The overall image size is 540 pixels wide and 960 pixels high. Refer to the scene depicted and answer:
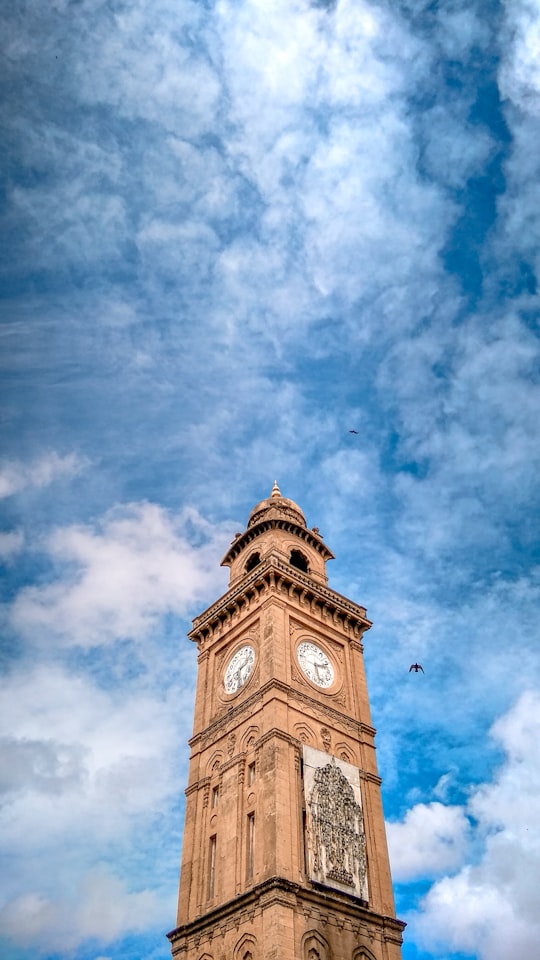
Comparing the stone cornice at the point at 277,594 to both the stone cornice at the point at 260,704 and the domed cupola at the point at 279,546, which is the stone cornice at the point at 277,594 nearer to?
the domed cupola at the point at 279,546

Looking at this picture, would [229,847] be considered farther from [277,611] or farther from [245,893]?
[277,611]

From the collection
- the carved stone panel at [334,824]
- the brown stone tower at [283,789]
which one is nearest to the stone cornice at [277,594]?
the brown stone tower at [283,789]

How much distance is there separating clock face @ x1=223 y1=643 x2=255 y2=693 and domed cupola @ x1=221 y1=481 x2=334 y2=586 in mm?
7671

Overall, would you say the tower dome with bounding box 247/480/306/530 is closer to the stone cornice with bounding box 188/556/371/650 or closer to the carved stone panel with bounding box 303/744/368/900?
the stone cornice with bounding box 188/556/371/650

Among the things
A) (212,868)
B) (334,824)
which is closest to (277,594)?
(334,824)

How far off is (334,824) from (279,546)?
1913cm

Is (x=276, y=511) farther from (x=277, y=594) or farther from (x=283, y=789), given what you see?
(x=283, y=789)

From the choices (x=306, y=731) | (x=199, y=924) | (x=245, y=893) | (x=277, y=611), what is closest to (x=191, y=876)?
(x=199, y=924)

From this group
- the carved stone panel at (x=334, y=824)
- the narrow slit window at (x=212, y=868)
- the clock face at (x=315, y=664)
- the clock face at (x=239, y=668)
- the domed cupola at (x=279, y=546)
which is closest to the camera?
the carved stone panel at (x=334, y=824)

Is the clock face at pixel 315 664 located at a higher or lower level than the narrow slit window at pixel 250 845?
higher

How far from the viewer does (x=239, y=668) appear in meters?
44.3

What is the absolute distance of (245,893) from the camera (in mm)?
33281

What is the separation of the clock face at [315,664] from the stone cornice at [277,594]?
231 centimetres

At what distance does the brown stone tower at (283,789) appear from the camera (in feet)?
109
